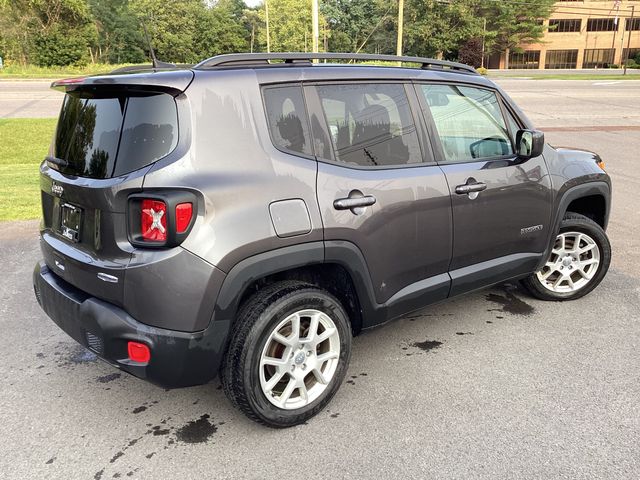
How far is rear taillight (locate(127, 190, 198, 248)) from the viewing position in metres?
2.35

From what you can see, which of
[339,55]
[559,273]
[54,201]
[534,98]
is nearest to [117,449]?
[54,201]

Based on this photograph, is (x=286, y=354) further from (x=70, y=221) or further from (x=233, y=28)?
(x=233, y=28)

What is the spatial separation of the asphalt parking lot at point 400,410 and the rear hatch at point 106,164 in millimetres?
795

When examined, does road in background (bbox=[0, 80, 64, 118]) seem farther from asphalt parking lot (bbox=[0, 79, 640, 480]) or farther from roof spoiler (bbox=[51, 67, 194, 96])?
roof spoiler (bbox=[51, 67, 194, 96])

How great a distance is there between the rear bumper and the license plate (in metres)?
0.33

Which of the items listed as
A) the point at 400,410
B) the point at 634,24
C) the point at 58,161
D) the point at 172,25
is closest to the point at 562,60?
the point at 634,24

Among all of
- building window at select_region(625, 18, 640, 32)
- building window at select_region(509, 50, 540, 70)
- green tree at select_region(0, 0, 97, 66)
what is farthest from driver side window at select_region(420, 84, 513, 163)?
building window at select_region(625, 18, 640, 32)

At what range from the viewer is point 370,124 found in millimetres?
3121

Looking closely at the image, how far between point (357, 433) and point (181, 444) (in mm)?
899

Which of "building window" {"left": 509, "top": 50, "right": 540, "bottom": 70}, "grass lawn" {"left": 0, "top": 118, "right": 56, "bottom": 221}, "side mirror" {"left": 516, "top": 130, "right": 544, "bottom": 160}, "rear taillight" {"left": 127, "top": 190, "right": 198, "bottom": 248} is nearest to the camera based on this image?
"rear taillight" {"left": 127, "top": 190, "right": 198, "bottom": 248}

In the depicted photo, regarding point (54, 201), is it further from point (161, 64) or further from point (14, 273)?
point (14, 273)

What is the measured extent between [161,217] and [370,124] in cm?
137

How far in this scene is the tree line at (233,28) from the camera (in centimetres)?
4756

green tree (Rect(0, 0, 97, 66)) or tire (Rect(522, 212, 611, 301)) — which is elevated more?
green tree (Rect(0, 0, 97, 66))
